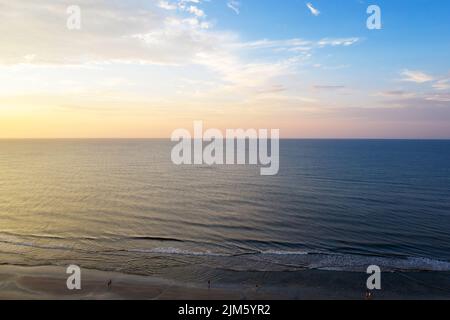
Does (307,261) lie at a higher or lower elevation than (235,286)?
higher

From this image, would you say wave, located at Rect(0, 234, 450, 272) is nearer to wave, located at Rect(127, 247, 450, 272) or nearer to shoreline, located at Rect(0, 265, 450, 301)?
wave, located at Rect(127, 247, 450, 272)

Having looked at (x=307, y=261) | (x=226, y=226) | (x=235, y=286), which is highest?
(x=226, y=226)

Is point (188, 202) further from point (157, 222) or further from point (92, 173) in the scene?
point (92, 173)

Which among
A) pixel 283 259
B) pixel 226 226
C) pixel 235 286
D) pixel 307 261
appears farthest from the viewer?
pixel 226 226

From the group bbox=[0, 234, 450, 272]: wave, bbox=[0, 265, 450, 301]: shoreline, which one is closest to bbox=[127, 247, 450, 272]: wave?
bbox=[0, 234, 450, 272]: wave

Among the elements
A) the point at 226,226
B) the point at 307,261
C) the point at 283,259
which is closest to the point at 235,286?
the point at 283,259

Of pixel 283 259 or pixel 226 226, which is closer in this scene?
pixel 283 259

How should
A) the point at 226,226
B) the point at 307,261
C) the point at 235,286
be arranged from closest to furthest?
the point at 235,286 < the point at 307,261 < the point at 226,226

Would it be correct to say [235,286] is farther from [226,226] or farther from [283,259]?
[226,226]
